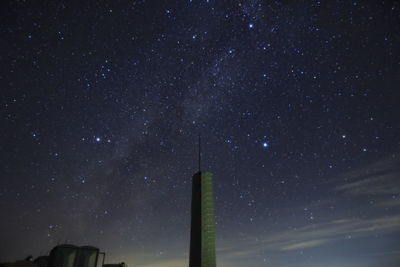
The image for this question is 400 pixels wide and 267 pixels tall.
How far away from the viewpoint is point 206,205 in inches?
632

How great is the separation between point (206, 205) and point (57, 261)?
821cm

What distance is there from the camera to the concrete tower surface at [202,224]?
14812mm

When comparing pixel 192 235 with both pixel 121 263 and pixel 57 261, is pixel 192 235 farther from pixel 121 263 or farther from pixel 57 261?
pixel 57 261

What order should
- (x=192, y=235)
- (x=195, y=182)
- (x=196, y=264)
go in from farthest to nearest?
(x=195, y=182), (x=192, y=235), (x=196, y=264)

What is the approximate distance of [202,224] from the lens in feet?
50.5


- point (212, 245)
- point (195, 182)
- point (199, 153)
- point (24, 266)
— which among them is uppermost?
point (199, 153)

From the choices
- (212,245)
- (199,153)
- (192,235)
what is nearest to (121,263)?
(192,235)

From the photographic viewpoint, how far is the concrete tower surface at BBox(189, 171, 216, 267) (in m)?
14.8

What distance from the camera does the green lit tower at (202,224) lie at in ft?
48.6

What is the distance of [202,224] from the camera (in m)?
15.4

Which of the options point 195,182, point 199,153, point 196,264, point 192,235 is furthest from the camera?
point 199,153

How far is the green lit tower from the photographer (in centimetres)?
1481

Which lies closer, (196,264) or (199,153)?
(196,264)

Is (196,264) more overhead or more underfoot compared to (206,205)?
more underfoot
